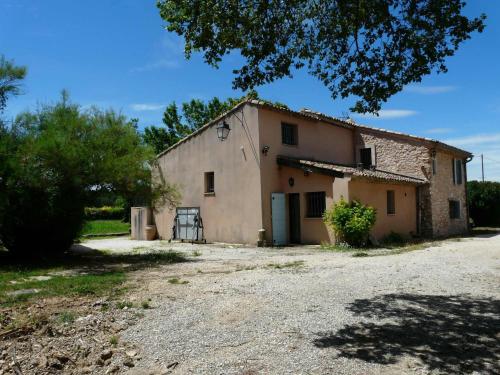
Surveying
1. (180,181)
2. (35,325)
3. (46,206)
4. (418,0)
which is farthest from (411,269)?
(180,181)

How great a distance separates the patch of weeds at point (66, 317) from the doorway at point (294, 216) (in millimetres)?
12487

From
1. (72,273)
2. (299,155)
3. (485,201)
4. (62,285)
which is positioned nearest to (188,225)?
(299,155)

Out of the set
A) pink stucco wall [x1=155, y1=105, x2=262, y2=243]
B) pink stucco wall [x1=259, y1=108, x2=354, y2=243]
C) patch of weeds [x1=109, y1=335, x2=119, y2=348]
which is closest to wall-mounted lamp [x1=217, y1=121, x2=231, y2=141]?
pink stucco wall [x1=155, y1=105, x2=262, y2=243]

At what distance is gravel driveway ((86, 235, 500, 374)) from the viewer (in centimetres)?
464

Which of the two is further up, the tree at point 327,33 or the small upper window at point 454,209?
the tree at point 327,33

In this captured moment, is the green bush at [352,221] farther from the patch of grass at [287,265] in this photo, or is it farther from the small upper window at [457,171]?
the small upper window at [457,171]

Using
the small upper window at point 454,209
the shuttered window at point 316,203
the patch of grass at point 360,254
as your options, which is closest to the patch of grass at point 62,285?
the patch of grass at point 360,254

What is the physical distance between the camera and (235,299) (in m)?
7.20

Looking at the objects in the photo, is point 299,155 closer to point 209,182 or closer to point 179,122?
point 209,182

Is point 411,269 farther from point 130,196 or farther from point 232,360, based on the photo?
point 130,196

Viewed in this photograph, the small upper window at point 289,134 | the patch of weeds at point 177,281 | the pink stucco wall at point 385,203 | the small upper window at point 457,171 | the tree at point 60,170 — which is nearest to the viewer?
the patch of weeds at point 177,281

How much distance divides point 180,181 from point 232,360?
17.3 m

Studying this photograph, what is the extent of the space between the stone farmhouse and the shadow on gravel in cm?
964

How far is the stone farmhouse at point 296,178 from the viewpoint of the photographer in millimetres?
17703
